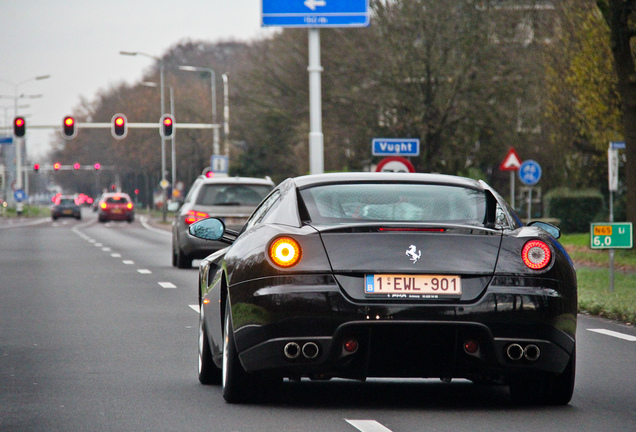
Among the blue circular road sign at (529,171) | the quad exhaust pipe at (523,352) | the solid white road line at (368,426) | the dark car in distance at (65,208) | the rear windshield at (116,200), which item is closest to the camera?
the solid white road line at (368,426)

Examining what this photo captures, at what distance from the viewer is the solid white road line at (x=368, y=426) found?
6.48 m

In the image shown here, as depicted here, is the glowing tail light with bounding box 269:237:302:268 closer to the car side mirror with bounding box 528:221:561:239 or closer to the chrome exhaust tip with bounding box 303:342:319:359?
the chrome exhaust tip with bounding box 303:342:319:359

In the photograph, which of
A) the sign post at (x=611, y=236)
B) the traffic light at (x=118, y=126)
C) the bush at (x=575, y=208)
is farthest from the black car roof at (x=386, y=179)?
the traffic light at (x=118, y=126)

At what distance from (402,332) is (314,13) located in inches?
803

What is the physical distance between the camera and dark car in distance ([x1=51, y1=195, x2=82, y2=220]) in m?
78.3

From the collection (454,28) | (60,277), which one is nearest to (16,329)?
(60,277)

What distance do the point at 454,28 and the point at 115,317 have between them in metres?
24.7

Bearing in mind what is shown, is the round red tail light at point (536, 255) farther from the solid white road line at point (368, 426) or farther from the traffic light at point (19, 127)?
the traffic light at point (19, 127)

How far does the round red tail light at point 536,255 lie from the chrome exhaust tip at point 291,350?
1216mm

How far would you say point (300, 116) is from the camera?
43.4m

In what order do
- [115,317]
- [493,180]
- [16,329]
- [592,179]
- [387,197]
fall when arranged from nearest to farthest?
[387,197] → [16,329] → [115,317] → [592,179] → [493,180]

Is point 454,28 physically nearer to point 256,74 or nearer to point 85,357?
point 256,74

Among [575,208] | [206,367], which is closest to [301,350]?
[206,367]

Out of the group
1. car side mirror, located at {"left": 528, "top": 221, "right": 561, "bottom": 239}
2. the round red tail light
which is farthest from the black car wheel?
car side mirror, located at {"left": 528, "top": 221, "right": 561, "bottom": 239}
